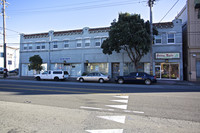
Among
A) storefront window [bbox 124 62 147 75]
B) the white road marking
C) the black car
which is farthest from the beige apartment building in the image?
the white road marking

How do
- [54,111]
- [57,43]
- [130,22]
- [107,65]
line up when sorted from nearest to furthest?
[54,111], [130,22], [107,65], [57,43]

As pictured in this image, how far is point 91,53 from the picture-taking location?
22.4 metres

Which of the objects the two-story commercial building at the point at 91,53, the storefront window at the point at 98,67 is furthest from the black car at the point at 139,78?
the storefront window at the point at 98,67

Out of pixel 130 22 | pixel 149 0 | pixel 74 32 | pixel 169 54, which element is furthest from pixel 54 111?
pixel 74 32

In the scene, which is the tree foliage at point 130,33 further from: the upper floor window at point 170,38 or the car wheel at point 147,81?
the upper floor window at point 170,38

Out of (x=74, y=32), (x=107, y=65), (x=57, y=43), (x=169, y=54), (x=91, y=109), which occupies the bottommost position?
(x=91, y=109)

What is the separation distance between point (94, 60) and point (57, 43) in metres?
8.65

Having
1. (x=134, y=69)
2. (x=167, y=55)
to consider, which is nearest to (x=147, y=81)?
(x=134, y=69)

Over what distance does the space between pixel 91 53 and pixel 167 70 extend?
499 inches

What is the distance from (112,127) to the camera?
3.63m

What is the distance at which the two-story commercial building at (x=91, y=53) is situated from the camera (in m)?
18.7

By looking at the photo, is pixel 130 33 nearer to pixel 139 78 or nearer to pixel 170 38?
pixel 139 78

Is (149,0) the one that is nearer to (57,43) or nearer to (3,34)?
(57,43)

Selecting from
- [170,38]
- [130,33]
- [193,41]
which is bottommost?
[193,41]
